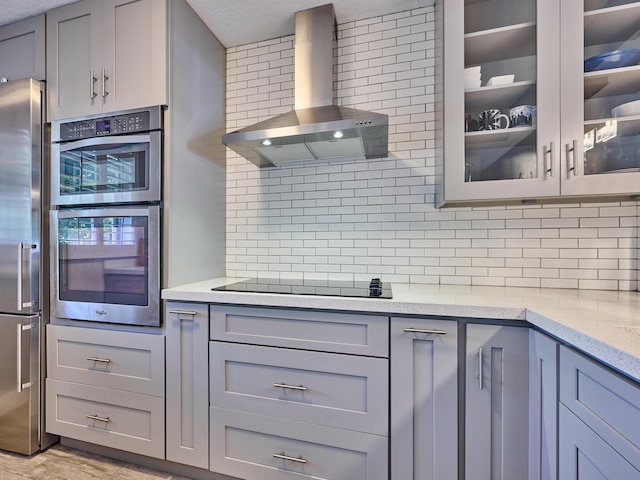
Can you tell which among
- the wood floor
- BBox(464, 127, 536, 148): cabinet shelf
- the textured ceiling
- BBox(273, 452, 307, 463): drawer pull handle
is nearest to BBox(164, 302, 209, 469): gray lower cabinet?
the wood floor

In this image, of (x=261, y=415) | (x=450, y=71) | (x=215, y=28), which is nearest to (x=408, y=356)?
(x=261, y=415)

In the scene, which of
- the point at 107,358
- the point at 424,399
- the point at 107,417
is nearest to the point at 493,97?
the point at 424,399

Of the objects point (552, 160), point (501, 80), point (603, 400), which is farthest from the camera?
point (501, 80)

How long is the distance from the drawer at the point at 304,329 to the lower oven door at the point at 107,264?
0.41 meters

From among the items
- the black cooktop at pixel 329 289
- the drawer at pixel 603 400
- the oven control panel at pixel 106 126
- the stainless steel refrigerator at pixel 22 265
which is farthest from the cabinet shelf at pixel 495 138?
the stainless steel refrigerator at pixel 22 265

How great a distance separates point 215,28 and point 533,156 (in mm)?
2014

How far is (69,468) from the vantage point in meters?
1.61

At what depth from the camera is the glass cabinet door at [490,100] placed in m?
1.34

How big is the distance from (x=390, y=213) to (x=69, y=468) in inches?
90.0

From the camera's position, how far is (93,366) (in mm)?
1646

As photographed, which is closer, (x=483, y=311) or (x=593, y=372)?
(x=593, y=372)

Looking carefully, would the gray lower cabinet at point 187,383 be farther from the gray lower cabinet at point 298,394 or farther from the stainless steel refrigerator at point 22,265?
the stainless steel refrigerator at point 22,265

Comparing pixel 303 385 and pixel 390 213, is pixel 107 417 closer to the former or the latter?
pixel 303 385

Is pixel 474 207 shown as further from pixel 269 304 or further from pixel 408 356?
pixel 269 304
